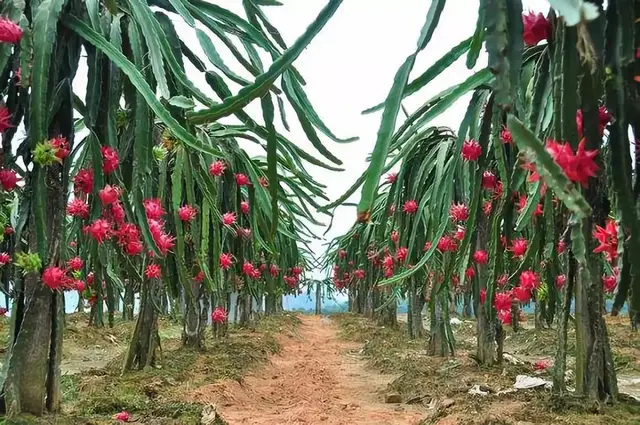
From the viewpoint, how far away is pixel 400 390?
17.1 feet

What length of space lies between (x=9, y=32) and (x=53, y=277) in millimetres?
950

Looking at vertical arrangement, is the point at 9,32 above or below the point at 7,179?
above

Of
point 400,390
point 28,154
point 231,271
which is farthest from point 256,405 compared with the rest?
point 28,154

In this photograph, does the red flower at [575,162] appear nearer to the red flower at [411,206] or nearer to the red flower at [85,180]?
the red flower at [85,180]

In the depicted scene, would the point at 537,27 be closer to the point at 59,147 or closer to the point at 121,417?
the point at 59,147

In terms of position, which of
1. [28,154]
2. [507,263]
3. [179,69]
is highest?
[179,69]

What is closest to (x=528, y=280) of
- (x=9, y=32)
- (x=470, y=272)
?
(x=9, y=32)

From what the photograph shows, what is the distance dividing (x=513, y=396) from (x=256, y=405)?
215 centimetres

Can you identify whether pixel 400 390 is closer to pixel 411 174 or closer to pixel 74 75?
pixel 411 174

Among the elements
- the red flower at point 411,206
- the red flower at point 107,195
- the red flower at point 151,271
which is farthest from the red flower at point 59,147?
the red flower at point 411,206

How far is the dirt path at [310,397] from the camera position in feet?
14.1

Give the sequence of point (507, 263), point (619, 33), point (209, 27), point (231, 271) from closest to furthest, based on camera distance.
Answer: point (619, 33) → point (209, 27) → point (507, 263) → point (231, 271)

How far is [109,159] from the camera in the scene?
250 centimetres

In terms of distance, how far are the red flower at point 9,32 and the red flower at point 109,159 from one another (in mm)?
556
